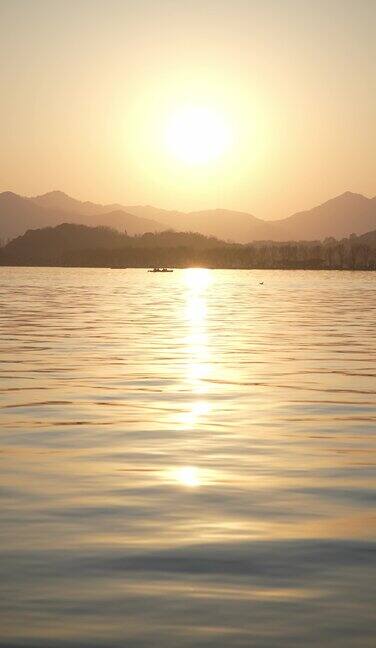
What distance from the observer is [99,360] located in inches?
1598

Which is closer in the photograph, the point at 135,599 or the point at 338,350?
the point at 135,599

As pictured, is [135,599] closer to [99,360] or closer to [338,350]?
[99,360]

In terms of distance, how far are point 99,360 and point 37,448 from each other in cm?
2012

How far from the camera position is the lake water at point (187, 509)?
10523mm

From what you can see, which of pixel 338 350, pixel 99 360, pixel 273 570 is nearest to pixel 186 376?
pixel 99 360

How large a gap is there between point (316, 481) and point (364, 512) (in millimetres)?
2341

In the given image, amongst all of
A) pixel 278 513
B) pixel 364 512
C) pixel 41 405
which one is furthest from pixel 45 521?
pixel 41 405

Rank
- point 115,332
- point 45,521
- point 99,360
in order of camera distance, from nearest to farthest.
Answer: point 45,521, point 99,360, point 115,332

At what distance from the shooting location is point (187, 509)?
15367mm

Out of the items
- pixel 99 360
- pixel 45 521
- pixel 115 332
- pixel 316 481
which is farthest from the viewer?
pixel 115 332

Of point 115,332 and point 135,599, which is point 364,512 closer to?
point 135,599

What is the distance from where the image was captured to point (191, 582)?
462 inches

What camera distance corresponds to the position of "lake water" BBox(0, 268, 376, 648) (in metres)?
10.5

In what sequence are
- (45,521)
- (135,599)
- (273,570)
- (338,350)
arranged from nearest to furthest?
(135,599) → (273,570) → (45,521) → (338,350)
